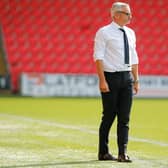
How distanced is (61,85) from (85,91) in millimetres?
726

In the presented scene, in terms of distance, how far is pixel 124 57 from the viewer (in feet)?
24.0

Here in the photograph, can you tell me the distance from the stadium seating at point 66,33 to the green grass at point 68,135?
16.3 feet

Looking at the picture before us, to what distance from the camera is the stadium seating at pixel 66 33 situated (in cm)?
2236

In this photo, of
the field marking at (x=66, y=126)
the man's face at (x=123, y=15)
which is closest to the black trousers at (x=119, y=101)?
the man's face at (x=123, y=15)

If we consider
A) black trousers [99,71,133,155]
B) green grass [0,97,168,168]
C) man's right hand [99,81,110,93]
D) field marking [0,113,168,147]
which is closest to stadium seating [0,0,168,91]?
green grass [0,97,168,168]

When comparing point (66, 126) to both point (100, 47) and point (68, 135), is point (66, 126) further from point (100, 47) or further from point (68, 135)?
point (100, 47)

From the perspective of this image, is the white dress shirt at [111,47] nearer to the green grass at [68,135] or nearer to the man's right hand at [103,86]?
the man's right hand at [103,86]

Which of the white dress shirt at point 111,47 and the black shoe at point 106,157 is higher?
the white dress shirt at point 111,47

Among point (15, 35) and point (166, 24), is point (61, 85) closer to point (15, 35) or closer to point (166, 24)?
point (15, 35)

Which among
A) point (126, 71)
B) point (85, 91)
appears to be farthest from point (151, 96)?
point (126, 71)

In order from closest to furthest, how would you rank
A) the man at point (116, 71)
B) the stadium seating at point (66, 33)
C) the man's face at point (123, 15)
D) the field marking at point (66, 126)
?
the man's face at point (123, 15), the man at point (116, 71), the field marking at point (66, 126), the stadium seating at point (66, 33)

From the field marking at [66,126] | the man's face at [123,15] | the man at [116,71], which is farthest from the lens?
the field marking at [66,126]

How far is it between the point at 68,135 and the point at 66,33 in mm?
13459

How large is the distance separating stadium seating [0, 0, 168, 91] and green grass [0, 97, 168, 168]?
196 inches
